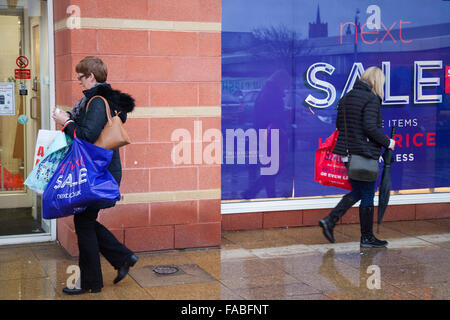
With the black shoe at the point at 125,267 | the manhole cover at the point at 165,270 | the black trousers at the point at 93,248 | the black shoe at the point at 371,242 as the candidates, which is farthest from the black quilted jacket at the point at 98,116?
the black shoe at the point at 371,242

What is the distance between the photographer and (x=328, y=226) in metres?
7.14

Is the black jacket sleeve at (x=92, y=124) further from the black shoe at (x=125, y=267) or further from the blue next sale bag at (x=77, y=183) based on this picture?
the black shoe at (x=125, y=267)

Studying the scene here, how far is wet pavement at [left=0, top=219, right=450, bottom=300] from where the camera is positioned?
5.64 m

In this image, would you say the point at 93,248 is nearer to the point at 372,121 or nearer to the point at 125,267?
the point at 125,267

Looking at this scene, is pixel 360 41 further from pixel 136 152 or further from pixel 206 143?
pixel 136 152

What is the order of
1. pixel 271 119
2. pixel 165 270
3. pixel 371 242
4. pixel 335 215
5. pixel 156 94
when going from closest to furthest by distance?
pixel 165 270, pixel 156 94, pixel 335 215, pixel 371 242, pixel 271 119

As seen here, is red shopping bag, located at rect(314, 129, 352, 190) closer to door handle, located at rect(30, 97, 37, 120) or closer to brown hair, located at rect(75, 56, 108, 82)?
→ brown hair, located at rect(75, 56, 108, 82)

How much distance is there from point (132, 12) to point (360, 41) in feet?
9.80

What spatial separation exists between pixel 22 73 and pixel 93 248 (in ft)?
9.02

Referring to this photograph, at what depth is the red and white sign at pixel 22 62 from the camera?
7324mm

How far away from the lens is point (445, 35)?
339 inches

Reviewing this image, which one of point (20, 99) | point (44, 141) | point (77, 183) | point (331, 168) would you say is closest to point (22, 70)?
point (20, 99)

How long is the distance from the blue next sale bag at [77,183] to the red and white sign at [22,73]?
2423 mm

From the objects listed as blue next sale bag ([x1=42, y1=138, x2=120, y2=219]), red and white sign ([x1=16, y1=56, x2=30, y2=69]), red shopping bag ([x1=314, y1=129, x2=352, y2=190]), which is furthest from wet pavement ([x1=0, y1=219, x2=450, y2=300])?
red and white sign ([x1=16, y1=56, x2=30, y2=69])
